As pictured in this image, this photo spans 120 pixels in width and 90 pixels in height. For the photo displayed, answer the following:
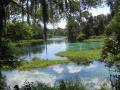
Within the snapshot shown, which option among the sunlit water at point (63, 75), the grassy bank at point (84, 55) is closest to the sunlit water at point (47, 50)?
the grassy bank at point (84, 55)

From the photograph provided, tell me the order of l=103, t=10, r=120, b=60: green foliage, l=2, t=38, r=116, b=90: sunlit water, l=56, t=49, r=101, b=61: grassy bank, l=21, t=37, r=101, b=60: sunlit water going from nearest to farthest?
l=103, t=10, r=120, b=60: green foliage → l=2, t=38, r=116, b=90: sunlit water → l=56, t=49, r=101, b=61: grassy bank → l=21, t=37, r=101, b=60: sunlit water

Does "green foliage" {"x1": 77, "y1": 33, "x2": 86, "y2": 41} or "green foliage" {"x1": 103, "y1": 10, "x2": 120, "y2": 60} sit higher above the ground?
"green foliage" {"x1": 103, "y1": 10, "x2": 120, "y2": 60}

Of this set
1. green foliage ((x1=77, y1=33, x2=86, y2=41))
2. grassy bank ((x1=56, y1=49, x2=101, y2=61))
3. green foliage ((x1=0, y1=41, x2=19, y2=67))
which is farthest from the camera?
green foliage ((x1=77, y1=33, x2=86, y2=41))

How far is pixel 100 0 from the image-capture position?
2034 cm

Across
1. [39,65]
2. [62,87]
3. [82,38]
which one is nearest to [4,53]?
[62,87]

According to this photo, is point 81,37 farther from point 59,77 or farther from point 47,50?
point 59,77

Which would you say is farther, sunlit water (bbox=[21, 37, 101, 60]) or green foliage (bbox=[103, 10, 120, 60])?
sunlit water (bbox=[21, 37, 101, 60])

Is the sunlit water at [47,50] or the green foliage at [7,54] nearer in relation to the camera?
the green foliage at [7,54]

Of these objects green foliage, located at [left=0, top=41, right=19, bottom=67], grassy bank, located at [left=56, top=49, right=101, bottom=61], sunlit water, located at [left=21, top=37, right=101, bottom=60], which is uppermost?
green foliage, located at [left=0, top=41, right=19, bottom=67]

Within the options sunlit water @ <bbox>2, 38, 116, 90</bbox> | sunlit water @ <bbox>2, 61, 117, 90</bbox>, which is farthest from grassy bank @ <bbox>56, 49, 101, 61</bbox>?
sunlit water @ <bbox>2, 61, 117, 90</bbox>

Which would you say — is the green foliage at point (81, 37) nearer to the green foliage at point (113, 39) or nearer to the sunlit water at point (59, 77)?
the sunlit water at point (59, 77)

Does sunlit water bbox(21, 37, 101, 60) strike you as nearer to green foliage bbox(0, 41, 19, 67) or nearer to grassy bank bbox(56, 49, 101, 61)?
grassy bank bbox(56, 49, 101, 61)

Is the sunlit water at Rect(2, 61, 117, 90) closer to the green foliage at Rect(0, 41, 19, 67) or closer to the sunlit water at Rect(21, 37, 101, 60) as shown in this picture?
the green foliage at Rect(0, 41, 19, 67)

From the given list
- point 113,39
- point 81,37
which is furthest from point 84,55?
point 81,37
